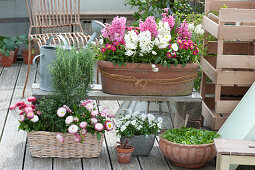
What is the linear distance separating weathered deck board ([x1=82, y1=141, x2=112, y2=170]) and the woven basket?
0.03m

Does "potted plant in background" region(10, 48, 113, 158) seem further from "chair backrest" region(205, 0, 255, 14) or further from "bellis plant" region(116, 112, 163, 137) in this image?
"chair backrest" region(205, 0, 255, 14)

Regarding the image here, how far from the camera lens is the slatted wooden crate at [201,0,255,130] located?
2814mm

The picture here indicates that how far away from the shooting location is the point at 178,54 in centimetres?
275

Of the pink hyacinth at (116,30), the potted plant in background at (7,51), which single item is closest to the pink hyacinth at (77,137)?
the pink hyacinth at (116,30)

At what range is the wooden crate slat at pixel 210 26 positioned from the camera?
2.87 m

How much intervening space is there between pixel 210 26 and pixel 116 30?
73cm

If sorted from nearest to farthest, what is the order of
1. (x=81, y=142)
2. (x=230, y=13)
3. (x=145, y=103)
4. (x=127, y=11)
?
1. (x=81, y=142)
2. (x=230, y=13)
3. (x=145, y=103)
4. (x=127, y=11)

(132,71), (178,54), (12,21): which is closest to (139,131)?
(132,71)

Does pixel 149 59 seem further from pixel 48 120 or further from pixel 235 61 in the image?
pixel 48 120

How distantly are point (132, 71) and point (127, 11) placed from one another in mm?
3125

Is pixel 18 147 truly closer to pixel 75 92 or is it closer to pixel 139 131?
pixel 75 92

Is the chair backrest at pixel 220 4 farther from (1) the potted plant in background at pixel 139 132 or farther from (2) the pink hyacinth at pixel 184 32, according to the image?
(1) the potted plant in background at pixel 139 132

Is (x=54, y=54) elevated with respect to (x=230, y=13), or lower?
lower

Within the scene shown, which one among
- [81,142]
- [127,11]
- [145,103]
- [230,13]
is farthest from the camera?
[127,11]
